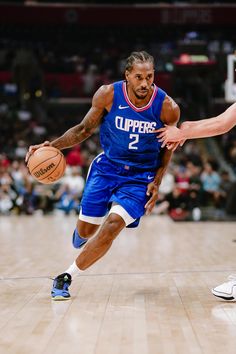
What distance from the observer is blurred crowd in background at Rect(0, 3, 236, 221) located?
15742mm

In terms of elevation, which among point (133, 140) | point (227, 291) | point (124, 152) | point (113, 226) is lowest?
point (227, 291)

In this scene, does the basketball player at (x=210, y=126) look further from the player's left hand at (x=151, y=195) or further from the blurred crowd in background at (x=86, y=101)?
the blurred crowd in background at (x=86, y=101)

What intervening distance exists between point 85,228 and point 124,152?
0.73m

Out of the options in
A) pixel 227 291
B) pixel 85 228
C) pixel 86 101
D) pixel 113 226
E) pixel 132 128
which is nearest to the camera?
pixel 227 291

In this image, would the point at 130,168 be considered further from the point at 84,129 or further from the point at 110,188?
the point at 84,129

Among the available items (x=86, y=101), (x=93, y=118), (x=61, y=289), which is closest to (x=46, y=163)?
(x=93, y=118)

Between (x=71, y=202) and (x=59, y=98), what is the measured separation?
7164 millimetres

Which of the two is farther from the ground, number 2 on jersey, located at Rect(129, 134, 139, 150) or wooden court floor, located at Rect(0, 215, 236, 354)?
number 2 on jersey, located at Rect(129, 134, 139, 150)

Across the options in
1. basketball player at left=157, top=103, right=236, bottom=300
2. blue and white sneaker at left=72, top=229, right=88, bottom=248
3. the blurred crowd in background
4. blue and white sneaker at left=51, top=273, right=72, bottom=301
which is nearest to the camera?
basketball player at left=157, top=103, right=236, bottom=300

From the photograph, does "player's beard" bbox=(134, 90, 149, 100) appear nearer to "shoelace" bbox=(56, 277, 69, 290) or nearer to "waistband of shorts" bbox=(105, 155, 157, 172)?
"waistband of shorts" bbox=(105, 155, 157, 172)

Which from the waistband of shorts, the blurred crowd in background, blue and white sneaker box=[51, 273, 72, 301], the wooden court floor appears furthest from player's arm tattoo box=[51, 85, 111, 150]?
the blurred crowd in background

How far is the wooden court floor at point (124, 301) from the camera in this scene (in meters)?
3.50

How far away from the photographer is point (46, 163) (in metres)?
5.25

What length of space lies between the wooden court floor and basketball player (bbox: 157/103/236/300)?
10 centimetres
